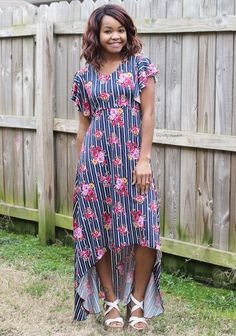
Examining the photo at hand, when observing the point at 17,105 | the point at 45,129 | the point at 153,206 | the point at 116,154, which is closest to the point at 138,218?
the point at 153,206

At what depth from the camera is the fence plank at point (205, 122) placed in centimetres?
460

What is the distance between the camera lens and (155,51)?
16.4 ft

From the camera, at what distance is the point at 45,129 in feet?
19.4

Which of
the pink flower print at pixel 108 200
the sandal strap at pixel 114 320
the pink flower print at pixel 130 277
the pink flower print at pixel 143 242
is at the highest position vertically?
the pink flower print at pixel 108 200

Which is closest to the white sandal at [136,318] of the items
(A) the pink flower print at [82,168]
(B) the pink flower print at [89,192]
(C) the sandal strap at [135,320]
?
(C) the sandal strap at [135,320]

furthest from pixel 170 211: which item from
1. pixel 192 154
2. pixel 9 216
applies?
pixel 9 216

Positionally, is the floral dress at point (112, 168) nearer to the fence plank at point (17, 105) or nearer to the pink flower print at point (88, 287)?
the pink flower print at point (88, 287)

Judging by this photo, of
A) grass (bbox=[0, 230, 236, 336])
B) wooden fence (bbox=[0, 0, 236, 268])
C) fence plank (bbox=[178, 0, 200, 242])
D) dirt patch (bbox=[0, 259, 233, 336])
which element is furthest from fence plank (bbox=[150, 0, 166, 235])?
dirt patch (bbox=[0, 259, 233, 336])

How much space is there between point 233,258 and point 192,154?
0.77m

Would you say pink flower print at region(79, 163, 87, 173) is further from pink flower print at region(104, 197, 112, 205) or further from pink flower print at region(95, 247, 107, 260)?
pink flower print at region(95, 247, 107, 260)

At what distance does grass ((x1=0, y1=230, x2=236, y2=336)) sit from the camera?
4078 millimetres

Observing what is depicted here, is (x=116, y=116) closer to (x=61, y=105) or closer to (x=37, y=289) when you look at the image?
(x=37, y=289)

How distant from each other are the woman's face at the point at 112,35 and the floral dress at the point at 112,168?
9 centimetres

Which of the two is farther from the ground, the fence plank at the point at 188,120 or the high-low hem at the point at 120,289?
the fence plank at the point at 188,120
